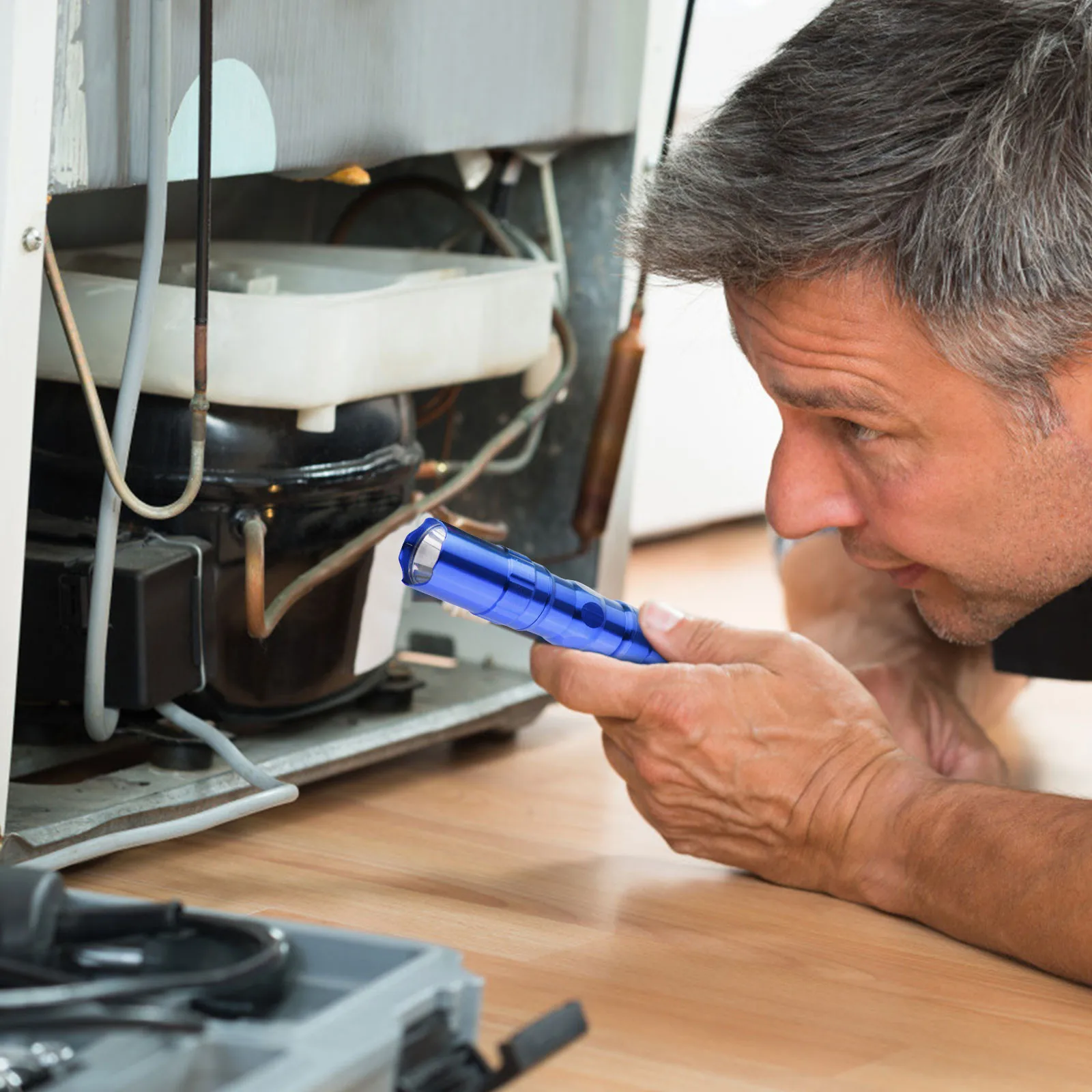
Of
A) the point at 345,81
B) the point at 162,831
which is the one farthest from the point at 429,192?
the point at 162,831

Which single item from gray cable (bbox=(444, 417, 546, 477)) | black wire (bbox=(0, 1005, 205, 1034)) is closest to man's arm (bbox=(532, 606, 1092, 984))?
gray cable (bbox=(444, 417, 546, 477))

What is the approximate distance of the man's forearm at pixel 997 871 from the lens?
735 millimetres

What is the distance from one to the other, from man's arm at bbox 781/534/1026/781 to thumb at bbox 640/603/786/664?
0.58 feet

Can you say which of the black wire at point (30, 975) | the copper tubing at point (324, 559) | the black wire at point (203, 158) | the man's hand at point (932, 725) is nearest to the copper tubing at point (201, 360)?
the black wire at point (203, 158)

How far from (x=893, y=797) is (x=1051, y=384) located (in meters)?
0.22

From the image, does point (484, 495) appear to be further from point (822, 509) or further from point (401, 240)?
point (822, 509)

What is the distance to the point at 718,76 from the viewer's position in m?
1.86

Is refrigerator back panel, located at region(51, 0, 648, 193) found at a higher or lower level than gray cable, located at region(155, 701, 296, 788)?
higher

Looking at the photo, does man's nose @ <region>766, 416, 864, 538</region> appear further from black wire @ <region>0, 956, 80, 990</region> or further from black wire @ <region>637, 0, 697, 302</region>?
black wire @ <region>0, 956, 80, 990</region>

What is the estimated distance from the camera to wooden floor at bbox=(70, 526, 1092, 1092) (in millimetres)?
627

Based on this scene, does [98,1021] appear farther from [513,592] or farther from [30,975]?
[513,592]

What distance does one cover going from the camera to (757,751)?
855 millimetres

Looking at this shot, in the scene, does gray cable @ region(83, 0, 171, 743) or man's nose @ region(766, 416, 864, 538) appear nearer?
gray cable @ region(83, 0, 171, 743)

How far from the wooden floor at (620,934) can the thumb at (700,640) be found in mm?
112
